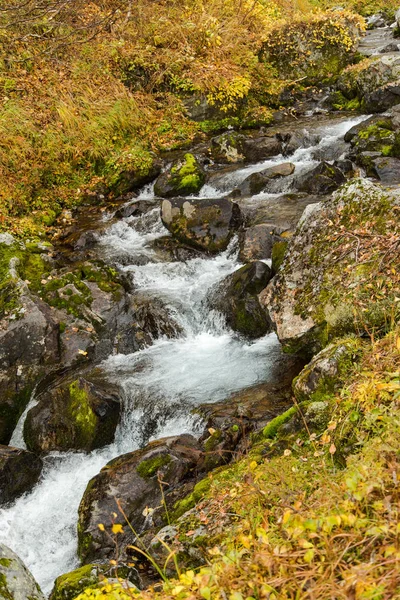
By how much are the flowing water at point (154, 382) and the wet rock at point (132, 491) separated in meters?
0.45

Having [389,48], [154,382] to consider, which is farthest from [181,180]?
[389,48]

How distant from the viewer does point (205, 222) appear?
10133mm

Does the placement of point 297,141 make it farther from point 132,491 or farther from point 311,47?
point 132,491

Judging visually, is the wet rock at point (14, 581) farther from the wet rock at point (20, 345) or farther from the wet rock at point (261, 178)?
the wet rock at point (261, 178)

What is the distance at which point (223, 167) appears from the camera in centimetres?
1328

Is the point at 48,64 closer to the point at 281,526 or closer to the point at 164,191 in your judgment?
the point at 164,191

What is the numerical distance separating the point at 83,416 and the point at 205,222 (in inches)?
201

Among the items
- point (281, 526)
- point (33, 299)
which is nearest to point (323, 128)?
point (33, 299)

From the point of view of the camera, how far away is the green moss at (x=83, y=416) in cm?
653

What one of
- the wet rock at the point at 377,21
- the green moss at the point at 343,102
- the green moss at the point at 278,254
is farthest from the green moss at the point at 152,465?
the wet rock at the point at 377,21

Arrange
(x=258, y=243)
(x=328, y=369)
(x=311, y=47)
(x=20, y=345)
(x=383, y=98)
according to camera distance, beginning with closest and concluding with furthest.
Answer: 1. (x=328, y=369)
2. (x=20, y=345)
3. (x=258, y=243)
4. (x=383, y=98)
5. (x=311, y=47)

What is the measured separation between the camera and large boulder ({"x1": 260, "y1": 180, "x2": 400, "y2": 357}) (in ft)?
16.4

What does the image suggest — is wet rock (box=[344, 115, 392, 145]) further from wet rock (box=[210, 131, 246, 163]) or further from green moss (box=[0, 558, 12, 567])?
green moss (box=[0, 558, 12, 567])

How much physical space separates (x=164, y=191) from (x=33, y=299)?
5.22 metres
